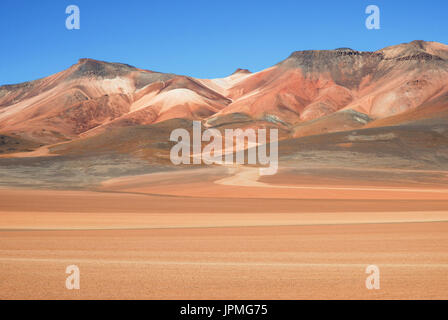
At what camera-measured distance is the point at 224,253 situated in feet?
32.1

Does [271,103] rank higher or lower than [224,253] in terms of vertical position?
higher

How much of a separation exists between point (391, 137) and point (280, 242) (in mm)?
75281

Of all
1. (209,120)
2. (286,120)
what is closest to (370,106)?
(286,120)

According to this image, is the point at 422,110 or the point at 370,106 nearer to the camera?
the point at 422,110

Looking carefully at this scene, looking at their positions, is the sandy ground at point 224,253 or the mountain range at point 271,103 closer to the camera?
the sandy ground at point 224,253

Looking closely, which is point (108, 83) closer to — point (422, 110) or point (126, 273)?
point (422, 110)

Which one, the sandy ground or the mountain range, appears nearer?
the sandy ground

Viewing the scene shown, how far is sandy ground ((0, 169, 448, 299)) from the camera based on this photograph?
6910 millimetres

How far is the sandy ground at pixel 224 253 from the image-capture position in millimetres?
6910

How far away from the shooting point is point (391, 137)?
80875mm

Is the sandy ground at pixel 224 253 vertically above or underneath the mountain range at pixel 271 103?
underneath

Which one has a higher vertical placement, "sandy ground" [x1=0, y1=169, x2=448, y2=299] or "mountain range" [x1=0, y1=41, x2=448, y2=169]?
"mountain range" [x1=0, y1=41, x2=448, y2=169]

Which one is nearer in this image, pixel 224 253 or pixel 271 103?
pixel 224 253
